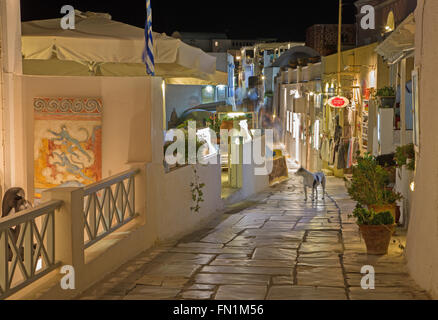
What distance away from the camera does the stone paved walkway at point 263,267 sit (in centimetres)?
638

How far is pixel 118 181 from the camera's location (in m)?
7.84

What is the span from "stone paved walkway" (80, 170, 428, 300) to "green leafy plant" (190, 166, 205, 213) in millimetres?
472

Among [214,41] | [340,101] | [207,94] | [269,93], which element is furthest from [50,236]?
[214,41]

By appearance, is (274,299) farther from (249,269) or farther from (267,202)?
(267,202)

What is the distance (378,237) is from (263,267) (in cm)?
170

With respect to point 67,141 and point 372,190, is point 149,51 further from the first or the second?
point 372,190

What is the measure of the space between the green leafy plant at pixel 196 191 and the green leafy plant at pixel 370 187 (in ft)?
9.96

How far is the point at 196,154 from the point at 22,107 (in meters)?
3.81

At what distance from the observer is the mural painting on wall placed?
880cm

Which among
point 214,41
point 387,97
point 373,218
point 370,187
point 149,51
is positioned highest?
point 214,41

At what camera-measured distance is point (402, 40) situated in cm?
915

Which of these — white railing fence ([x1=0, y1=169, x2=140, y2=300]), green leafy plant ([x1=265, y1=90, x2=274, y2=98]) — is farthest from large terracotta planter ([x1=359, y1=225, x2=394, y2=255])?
green leafy plant ([x1=265, y1=90, x2=274, y2=98])

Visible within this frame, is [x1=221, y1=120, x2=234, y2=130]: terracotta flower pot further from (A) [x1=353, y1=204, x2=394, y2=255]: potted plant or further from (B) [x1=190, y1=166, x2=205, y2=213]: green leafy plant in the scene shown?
(A) [x1=353, y1=204, x2=394, y2=255]: potted plant

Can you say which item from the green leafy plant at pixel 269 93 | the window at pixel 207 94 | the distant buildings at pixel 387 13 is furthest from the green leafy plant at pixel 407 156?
the green leafy plant at pixel 269 93
